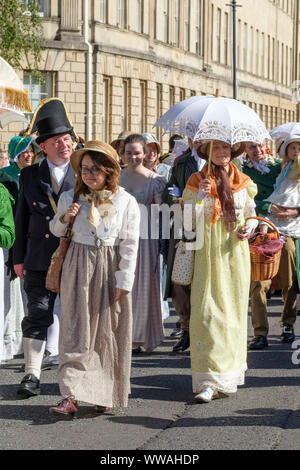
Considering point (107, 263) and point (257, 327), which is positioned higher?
point (107, 263)

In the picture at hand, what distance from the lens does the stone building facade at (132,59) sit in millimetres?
34031

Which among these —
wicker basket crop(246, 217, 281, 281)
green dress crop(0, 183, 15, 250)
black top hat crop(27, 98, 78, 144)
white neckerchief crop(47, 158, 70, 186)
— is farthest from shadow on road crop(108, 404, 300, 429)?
Answer: wicker basket crop(246, 217, 281, 281)

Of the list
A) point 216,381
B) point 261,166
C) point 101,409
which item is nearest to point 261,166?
point 261,166

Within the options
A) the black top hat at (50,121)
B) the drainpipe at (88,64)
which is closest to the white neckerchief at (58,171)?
the black top hat at (50,121)

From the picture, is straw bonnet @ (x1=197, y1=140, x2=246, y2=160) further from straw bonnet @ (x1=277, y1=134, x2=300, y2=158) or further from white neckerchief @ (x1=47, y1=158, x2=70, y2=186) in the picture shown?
straw bonnet @ (x1=277, y1=134, x2=300, y2=158)

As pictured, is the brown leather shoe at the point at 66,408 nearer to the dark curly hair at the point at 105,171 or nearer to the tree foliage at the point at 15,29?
the dark curly hair at the point at 105,171

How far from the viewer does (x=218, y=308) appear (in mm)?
8406

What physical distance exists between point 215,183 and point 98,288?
1340 mm

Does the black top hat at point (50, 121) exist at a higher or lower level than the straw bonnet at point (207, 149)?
higher

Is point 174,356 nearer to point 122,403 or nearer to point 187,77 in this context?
point 122,403

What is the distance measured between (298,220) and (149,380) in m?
2.92

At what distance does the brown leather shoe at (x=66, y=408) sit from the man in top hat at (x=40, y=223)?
86 cm

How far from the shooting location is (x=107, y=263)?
25.5ft
